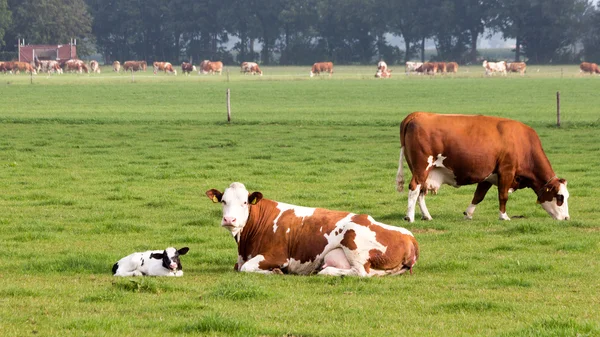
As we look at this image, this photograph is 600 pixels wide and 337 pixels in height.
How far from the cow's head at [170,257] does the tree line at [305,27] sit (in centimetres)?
13179

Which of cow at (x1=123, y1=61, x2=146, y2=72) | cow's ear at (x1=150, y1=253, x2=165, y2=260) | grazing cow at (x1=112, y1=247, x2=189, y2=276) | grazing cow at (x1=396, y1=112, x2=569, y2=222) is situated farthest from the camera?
cow at (x1=123, y1=61, x2=146, y2=72)

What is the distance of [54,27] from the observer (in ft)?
484

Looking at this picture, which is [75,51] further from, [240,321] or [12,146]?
[240,321]

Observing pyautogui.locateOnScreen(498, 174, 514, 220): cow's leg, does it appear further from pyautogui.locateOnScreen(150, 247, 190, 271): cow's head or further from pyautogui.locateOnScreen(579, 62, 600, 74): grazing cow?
pyautogui.locateOnScreen(579, 62, 600, 74): grazing cow

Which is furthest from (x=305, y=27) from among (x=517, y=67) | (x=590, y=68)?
(x=590, y=68)

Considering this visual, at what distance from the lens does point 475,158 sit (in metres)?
18.2

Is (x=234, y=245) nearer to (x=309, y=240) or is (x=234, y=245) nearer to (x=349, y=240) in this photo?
(x=309, y=240)

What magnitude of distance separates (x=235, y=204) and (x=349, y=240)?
147 centimetres

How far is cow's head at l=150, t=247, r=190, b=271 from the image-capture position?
12.5 m

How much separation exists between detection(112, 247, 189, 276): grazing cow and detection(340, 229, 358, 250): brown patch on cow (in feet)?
6.13

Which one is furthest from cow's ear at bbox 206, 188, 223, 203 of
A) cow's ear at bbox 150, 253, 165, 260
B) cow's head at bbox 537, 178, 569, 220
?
cow's head at bbox 537, 178, 569, 220

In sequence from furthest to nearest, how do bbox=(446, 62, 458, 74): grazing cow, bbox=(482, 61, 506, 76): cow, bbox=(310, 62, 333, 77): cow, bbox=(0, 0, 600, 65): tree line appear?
bbox=(0, 0, 600, 65): tree line
bbox=(446, 62, 458, 74): grazing cow
bbox=(310, 62, 333, 77): cow
bbox=(482, 61, 506, 76): cow

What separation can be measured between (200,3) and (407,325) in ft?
498

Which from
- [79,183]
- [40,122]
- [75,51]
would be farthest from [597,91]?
[75,51]
